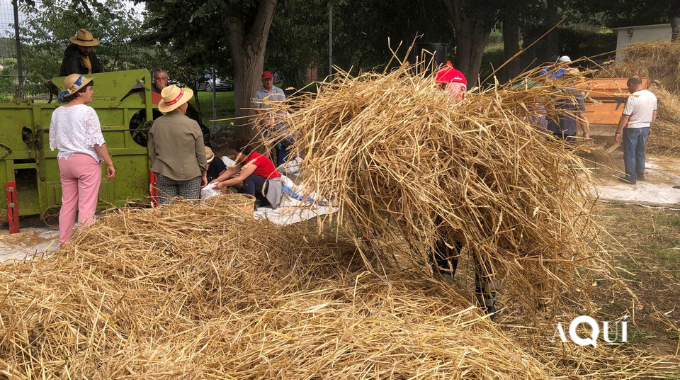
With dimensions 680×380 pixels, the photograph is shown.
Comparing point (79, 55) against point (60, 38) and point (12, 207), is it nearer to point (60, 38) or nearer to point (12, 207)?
point (12, 207)

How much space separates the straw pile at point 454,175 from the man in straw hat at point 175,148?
7.14 feet

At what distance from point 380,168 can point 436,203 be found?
0.35 m

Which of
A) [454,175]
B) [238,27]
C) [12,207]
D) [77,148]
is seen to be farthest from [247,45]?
[454,175]

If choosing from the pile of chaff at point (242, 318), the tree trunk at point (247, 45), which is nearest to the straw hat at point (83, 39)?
the tree trunk at point (247, 45)

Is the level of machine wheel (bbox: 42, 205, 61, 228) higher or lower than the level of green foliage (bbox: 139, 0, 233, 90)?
lower

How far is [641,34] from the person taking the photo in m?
14.8

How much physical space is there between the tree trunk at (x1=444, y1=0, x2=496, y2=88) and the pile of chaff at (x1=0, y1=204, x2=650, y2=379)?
433 inches

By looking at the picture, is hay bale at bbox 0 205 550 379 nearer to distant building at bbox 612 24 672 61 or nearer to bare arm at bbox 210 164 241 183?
bare arm at bbox 210 164 241 183

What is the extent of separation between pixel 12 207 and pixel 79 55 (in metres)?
2.08

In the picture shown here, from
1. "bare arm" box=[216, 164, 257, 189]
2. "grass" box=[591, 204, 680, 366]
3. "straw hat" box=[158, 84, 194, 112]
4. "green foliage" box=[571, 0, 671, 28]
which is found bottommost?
"grass" box=[591, 204, 680, 366]

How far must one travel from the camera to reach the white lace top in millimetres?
5070

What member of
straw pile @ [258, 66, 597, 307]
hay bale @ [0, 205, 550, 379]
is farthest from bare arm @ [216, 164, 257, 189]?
straw pile @ [258, 66, 597, 307]

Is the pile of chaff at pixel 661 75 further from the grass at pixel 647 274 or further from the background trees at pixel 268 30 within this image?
the grass at pixel 647 274

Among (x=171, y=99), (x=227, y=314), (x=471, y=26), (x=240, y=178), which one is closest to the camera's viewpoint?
(x=227, y=314)
